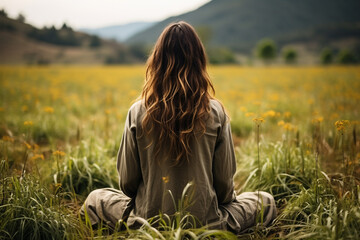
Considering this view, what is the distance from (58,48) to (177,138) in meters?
55.0

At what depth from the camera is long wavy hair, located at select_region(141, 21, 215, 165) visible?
1.65m

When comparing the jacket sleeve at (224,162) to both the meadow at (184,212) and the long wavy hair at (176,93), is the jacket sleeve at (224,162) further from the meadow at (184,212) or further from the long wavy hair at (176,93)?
the meadow at (184,212)

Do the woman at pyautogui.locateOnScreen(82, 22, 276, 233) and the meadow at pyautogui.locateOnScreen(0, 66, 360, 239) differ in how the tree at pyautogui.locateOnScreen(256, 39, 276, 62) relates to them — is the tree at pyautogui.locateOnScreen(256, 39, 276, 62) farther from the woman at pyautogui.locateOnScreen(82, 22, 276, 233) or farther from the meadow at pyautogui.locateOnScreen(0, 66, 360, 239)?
the woman at pyautogui.locateOnScreen(82, 22, 276, 233)

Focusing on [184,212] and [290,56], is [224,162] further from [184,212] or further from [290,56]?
[290,56]

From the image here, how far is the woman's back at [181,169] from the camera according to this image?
173 centimetres

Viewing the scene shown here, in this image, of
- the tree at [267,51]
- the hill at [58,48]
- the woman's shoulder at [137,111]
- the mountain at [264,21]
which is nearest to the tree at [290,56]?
the tree at [267,51]

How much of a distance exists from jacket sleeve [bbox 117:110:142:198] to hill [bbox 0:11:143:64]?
25.1 metres

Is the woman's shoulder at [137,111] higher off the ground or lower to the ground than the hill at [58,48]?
lower

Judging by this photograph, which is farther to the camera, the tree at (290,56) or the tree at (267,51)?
the tree at (267,51)

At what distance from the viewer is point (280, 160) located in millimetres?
2820

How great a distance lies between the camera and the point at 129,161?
71.8 inches

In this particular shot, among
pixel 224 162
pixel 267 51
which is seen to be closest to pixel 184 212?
pixel 224 162

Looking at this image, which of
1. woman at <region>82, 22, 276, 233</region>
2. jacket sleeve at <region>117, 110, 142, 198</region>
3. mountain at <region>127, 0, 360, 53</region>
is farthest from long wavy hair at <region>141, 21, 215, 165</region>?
mountain at <region>127, 0, 360, 53</region>

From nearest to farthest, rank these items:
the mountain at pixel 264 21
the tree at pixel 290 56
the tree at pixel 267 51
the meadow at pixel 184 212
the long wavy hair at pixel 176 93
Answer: the long wavy hair at pixel 176 93, the meadow at pixel 184 212, the tree at pixel 290 56, the tree at pixel 267 51, the mountain at pixel 264 21
